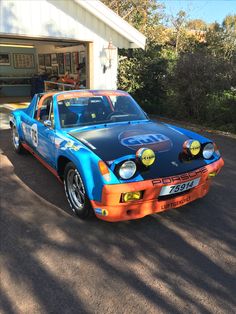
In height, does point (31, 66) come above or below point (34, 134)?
above

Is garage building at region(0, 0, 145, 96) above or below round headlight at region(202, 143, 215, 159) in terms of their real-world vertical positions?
above

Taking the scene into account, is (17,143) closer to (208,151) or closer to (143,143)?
(143,143)

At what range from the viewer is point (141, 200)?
331cm

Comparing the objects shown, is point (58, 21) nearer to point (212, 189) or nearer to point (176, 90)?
point (176, 90)

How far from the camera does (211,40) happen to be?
21844 millimetres

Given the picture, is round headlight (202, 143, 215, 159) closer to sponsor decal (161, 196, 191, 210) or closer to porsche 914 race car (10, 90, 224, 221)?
porsche 914 race car (10, 90, 224, 221)

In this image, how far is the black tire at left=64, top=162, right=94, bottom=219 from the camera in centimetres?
371

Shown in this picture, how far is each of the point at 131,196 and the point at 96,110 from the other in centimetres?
194

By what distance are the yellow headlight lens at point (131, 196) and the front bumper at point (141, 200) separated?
1.8 inches

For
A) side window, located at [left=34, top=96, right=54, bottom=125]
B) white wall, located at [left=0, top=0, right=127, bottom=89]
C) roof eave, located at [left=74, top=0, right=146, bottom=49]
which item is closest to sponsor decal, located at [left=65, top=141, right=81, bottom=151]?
side window, located at [left=34, top=96, right=54, bottom=125]

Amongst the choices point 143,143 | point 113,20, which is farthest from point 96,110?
point 113,20

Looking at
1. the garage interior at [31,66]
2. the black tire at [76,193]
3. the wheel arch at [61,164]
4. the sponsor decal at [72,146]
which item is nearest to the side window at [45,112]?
the wheel arch at [61,164]

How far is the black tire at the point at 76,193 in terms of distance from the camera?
3.71 metres

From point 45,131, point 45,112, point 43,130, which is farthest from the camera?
point 45,112
